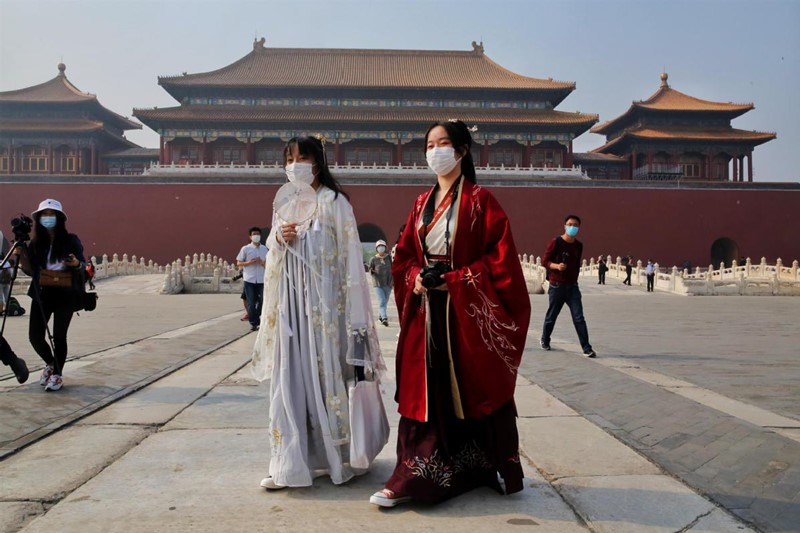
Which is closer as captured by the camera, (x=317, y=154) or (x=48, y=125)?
(x=317, y=154)

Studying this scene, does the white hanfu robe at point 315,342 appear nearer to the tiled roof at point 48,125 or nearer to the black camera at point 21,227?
the black camera at point 21,227

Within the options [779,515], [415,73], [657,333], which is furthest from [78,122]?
[779,515]

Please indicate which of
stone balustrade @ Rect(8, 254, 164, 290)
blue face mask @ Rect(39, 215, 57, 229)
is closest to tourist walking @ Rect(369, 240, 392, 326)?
blue face mask @ Rect(39, 215, 57, 229)

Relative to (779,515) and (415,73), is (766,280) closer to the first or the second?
(415,73)

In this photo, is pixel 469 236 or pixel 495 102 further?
pixel 495 102

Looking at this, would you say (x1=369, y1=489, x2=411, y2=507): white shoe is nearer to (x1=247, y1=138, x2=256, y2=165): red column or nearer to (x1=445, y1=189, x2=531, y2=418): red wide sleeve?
(x1=445, y1=189, x2=531, y2=418): red wide sleeve

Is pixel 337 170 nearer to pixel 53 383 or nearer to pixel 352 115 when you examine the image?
pixel 352 115

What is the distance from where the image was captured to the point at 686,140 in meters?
29.1

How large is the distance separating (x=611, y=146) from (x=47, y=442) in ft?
101

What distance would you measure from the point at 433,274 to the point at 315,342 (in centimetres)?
54

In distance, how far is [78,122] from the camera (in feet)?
96.5

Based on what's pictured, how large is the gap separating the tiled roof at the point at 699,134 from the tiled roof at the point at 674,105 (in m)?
0.79

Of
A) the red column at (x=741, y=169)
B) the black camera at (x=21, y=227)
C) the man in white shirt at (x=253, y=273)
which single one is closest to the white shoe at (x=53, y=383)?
the black camera at (x=21, y=227)

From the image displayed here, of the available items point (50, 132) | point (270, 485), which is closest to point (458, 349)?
point (270, 485)
